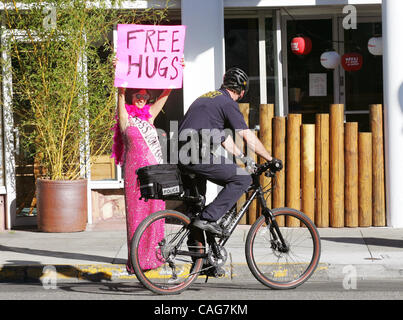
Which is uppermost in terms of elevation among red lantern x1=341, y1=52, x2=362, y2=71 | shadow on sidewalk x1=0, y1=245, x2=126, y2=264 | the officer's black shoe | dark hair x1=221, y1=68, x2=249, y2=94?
red lantern x1=341, y1=52, x2=362, y2=71

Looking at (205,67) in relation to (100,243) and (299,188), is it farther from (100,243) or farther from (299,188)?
(100,243)

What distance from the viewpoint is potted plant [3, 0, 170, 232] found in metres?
8.93

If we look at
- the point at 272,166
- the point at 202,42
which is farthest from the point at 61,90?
the point at 272,166

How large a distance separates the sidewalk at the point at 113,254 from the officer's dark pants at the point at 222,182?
1146mm

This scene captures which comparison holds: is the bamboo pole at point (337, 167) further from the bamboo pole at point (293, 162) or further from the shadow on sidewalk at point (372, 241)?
the shadow on sidewalk at point (372, 241)

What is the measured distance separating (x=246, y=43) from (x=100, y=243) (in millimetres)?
3996

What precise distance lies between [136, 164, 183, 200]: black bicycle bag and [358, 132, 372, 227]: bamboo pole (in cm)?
409

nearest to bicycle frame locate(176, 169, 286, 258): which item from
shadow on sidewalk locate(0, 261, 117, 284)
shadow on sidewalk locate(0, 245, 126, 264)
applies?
shadow on sidewalk locate(0, 261, 117, 284)

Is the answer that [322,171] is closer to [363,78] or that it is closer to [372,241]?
[372,241]

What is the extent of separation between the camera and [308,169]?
361 inches

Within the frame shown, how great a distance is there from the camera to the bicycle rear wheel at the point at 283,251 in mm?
5949

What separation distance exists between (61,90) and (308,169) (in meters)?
3.31

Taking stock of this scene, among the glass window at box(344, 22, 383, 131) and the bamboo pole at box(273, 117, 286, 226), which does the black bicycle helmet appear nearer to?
the bamboo pole at box(273, 117, 286, 226)
